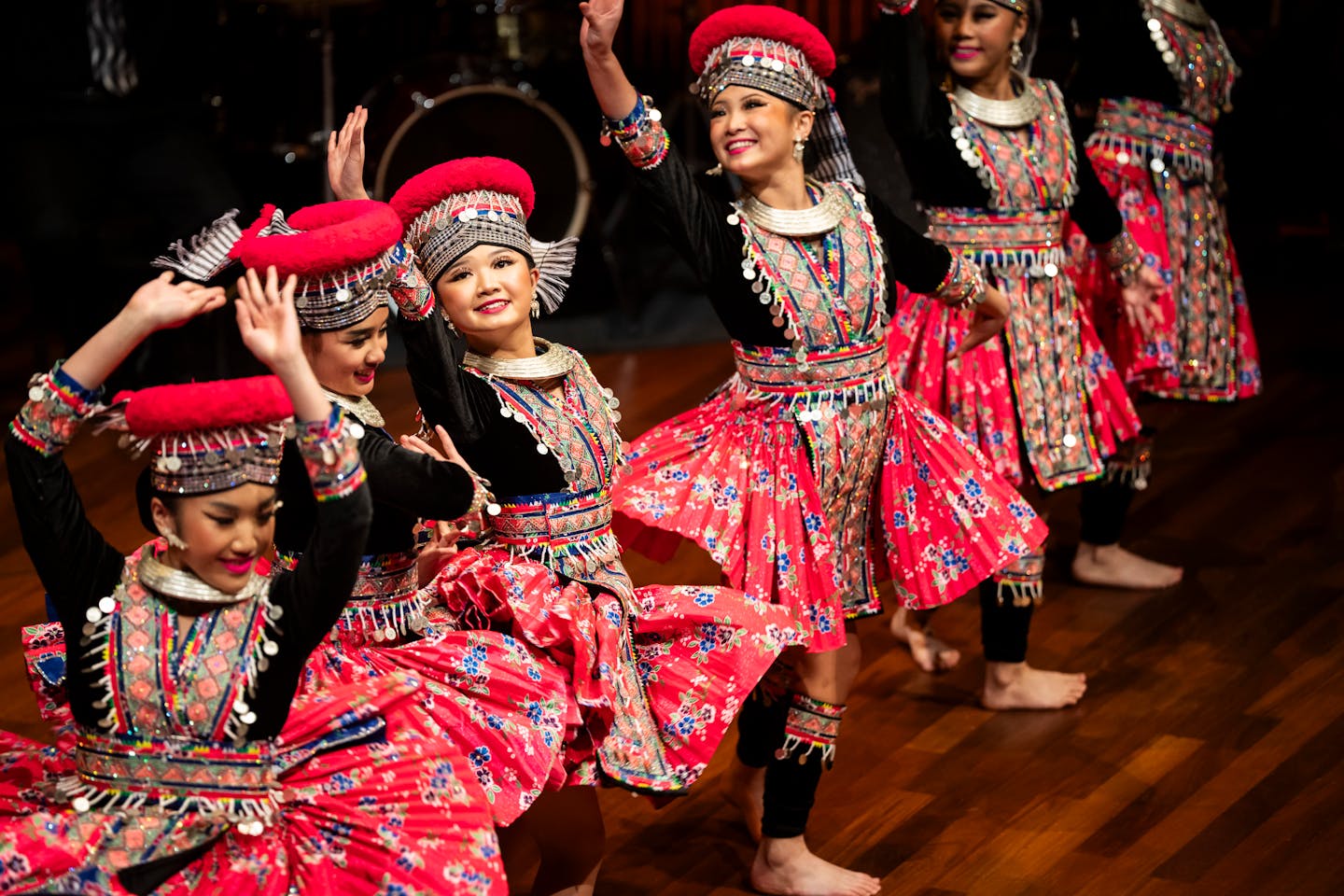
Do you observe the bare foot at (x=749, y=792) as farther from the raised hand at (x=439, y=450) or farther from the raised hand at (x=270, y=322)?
the raised hand at (x=270, y=322)

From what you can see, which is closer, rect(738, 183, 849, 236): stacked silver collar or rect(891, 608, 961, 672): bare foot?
rect(738, 183, 849, 236): stacked silver collar

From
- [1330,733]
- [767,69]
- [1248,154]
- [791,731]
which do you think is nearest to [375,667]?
[791,731]

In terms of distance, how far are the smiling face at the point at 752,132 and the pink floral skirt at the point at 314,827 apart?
1.16 metres

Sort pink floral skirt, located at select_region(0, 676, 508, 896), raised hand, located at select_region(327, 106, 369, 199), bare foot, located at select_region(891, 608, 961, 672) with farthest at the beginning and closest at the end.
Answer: bare foot, located at select_region(891, 608, 961, 672)
raised hand, located at select_region(327, 106, 369, 199)
pink floral skirt, located at select_region(0, 676, 508, 896)

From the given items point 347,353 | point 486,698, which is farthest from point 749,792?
point 347,353

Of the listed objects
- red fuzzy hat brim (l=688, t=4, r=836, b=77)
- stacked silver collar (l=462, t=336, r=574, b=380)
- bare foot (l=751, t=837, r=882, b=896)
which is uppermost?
red fuzzy hat brim (l=688, t=4, r=836, b=77)

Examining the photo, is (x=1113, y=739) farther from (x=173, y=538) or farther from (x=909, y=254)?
(x=173, y=538)

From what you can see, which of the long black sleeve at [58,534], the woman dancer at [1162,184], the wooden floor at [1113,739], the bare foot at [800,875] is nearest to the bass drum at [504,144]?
the wooden floor at [1113,739]

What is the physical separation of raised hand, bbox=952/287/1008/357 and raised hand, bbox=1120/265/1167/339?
0.60 meters

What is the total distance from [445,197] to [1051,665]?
1.86m

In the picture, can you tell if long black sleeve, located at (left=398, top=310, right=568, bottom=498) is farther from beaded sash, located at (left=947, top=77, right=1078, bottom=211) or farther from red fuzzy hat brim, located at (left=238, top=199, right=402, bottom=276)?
beaded sash, located at (left=947, top=77, right=1078, bottom=211)

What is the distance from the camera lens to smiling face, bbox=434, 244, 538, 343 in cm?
281

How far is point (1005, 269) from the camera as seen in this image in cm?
384

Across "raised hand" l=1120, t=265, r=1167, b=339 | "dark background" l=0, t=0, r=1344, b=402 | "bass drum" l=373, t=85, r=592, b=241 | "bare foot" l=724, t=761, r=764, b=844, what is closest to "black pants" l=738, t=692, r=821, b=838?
"bare foot" l=724, t=761, r=764, b=844
